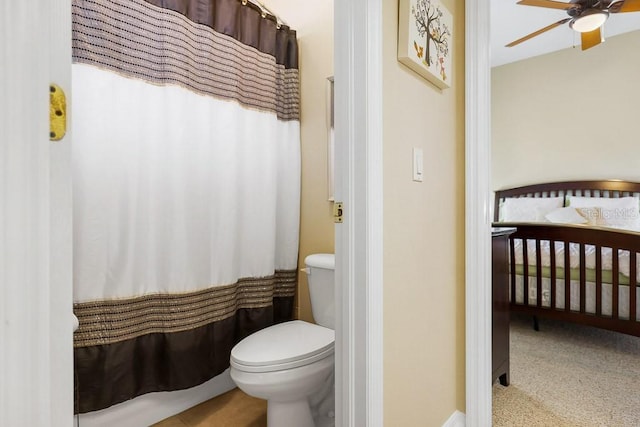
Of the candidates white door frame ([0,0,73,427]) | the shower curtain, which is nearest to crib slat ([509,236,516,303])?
the shower curtain

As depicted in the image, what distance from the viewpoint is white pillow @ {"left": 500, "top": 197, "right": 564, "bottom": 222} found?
3.93 meters

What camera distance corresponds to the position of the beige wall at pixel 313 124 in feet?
7.02

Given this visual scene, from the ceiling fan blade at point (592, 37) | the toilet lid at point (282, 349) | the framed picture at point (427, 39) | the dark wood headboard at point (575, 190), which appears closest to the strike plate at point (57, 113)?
the framed picture at point (427, 39)

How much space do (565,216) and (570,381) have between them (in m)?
2.25

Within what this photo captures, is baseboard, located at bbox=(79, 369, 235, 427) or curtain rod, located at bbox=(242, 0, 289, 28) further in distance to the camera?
curtain rod, located at bbox=(242, 0, 289, 28)

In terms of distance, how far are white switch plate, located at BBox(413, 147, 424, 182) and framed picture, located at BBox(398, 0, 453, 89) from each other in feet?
0.88

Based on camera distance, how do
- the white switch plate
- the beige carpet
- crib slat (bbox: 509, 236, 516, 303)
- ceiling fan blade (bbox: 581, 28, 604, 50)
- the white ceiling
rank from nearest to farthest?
the white switch plate
the beige carpet
crib slat (bbox: 509, 236, 516, 303)
ceiling fan blade (bbox: 581, 28, 604, 50)
the white ceiling

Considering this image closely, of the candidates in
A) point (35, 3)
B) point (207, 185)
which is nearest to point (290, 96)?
point (207, 185)

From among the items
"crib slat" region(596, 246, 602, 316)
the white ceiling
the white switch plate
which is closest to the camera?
the white switch plate

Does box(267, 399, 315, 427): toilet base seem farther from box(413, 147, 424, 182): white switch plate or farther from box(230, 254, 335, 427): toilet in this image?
box(413, 147, 424, 182): white switch plate

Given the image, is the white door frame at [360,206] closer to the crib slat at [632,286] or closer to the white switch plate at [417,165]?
the white switch plate at [417,165]

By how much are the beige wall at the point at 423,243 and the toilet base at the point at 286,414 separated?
52 centimetres

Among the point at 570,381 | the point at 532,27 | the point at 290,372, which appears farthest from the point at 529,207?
the point at 290,372

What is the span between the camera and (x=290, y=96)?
221cm
